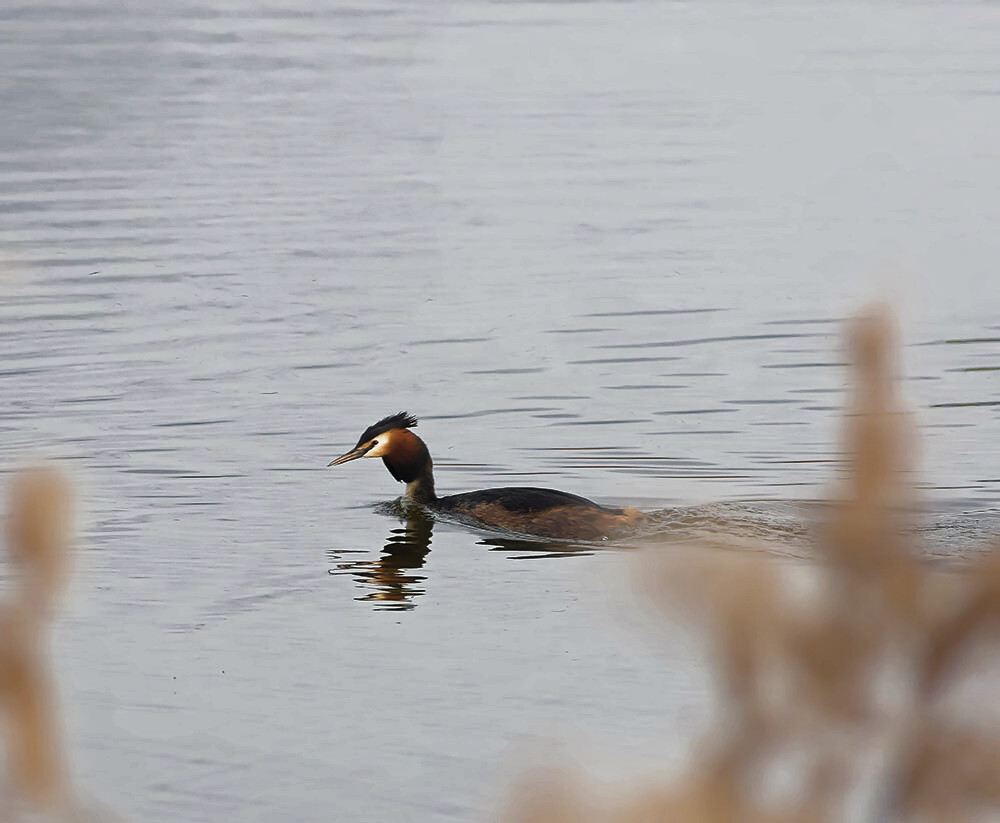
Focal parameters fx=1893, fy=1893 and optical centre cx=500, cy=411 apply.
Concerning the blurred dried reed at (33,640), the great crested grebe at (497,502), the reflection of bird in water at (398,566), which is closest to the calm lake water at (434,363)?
the reflection of bird in water at (398,566)

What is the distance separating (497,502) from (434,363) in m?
5.02

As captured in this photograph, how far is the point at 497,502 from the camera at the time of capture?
11531 millimetres

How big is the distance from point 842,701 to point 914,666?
3.4 inches

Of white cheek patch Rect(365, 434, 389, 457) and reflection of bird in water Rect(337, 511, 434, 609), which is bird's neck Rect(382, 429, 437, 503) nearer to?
white cheek patch Rect(365, 434, 389, 457)

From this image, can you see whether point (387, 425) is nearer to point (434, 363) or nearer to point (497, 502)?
point (497, 502)

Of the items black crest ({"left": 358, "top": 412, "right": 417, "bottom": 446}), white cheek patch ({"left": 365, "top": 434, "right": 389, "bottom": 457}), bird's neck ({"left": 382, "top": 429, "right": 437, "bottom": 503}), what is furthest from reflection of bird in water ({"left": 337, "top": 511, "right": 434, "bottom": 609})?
black crest ({"left": 358, "top": 412, "right": 417, "bottom": 446})

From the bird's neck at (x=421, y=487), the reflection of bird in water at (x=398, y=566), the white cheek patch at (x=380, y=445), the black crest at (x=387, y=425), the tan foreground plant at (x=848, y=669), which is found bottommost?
the reflection of bird in water at (x=398, y=566)

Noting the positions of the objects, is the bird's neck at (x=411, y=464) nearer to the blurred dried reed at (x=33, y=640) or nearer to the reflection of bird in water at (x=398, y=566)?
the reflection of bird in water at (x=398, y=566)

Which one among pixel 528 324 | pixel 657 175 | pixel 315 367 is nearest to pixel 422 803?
pixel 315 367

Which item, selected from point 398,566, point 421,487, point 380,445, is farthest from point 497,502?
point 380,445

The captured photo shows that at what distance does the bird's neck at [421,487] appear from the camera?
1248cm

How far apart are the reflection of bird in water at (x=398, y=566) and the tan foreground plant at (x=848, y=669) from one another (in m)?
8.12

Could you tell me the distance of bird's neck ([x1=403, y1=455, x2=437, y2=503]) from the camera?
40.9 feet

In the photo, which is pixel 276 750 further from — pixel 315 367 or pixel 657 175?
pixel 657 175
